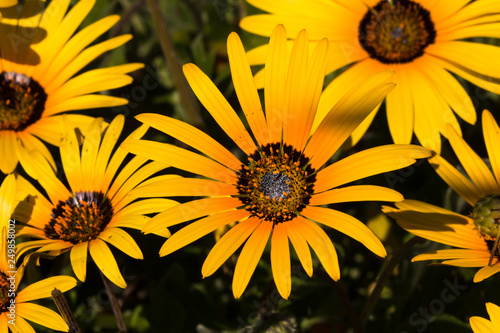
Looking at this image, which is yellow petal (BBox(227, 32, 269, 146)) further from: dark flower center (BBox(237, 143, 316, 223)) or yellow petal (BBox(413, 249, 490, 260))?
yellow petal (BBox(413, 249, 490, 260))

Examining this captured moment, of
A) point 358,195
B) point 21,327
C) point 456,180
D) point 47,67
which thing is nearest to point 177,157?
point 358,195

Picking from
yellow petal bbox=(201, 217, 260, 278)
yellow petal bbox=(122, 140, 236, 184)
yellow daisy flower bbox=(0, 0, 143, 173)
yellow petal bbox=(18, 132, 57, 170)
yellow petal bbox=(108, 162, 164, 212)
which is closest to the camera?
yellow petal bbox=(201, 217, 260, 278)

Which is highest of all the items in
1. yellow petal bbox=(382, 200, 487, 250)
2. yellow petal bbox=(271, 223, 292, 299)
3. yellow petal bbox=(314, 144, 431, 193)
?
yellow petal bbox=(314, 144, 431, 193)

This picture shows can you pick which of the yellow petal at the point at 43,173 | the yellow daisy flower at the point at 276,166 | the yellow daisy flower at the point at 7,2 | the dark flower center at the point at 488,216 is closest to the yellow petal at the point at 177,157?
the yellow daisy flower at the point at 276,166

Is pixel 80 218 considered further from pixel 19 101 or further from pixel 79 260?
pixel 19 101

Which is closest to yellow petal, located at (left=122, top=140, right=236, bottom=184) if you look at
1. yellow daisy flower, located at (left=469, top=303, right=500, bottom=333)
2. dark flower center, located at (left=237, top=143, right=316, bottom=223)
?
dark flower center, located at (left=237, top=143, right=316, bottom=223)

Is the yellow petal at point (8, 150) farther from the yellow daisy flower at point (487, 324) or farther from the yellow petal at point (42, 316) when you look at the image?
the yellow daisy flower at point (487, 324)

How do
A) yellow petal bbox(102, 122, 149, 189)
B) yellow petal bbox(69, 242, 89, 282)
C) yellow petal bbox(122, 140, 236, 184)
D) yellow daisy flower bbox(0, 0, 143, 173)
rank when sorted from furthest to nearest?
1. yellow daisy flower bbox(0, 0, 143, 173)
2. yellow petal bbox(102, 122, 149, 189)
3. yellow petal bbox(122, 140, 236, 184)
4. yellow petal bbox(69, 242, 89, 282)
